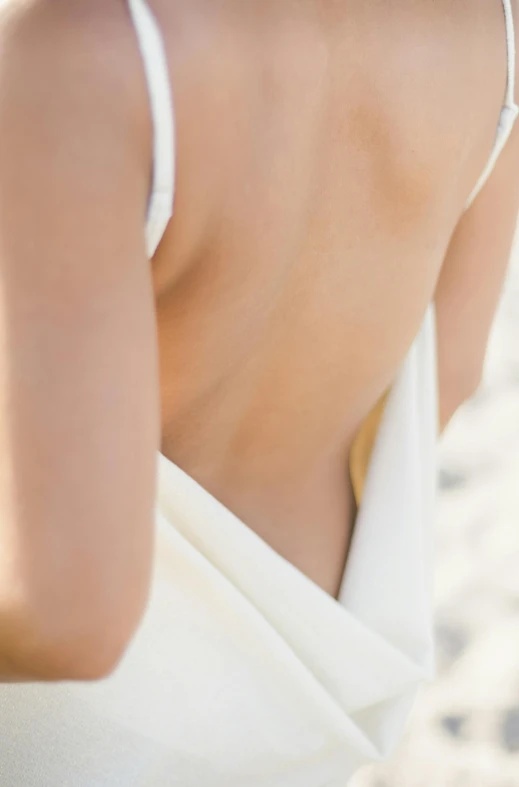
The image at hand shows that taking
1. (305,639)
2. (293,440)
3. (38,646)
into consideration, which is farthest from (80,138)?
(305,639)

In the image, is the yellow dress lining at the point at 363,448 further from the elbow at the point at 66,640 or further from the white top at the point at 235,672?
the elbow at the point at 66,640

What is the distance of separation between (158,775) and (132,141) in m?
0.61

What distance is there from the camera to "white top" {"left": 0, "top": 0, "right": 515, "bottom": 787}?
934mm

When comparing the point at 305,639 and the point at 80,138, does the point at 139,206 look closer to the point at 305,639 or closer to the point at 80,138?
the point at 80,138

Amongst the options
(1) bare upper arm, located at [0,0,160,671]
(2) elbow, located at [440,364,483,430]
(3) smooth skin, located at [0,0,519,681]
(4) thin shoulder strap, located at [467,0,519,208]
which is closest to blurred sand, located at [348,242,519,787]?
(2) elbow, located at [440,364,483,430]

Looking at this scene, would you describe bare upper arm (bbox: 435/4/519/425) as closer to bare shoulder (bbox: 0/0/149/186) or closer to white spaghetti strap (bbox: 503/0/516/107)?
white spaghetti strap (bbox: 503/0/516/107)

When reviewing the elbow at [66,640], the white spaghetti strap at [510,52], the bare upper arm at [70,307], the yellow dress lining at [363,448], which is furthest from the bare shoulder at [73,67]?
the yellow dress lining at [363,448]

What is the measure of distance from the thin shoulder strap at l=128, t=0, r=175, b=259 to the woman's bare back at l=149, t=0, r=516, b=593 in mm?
12

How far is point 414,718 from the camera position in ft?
6.79

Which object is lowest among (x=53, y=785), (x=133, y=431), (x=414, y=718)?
(x=414, y=718)

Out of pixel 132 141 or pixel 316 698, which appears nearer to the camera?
pixel 132 141

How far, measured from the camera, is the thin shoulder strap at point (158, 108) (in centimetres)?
63

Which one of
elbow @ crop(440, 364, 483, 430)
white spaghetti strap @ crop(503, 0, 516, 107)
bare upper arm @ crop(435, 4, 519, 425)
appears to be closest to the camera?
white spaghetti strap @ crop(503, 0, 516, 107)

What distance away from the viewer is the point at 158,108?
2.08ft
